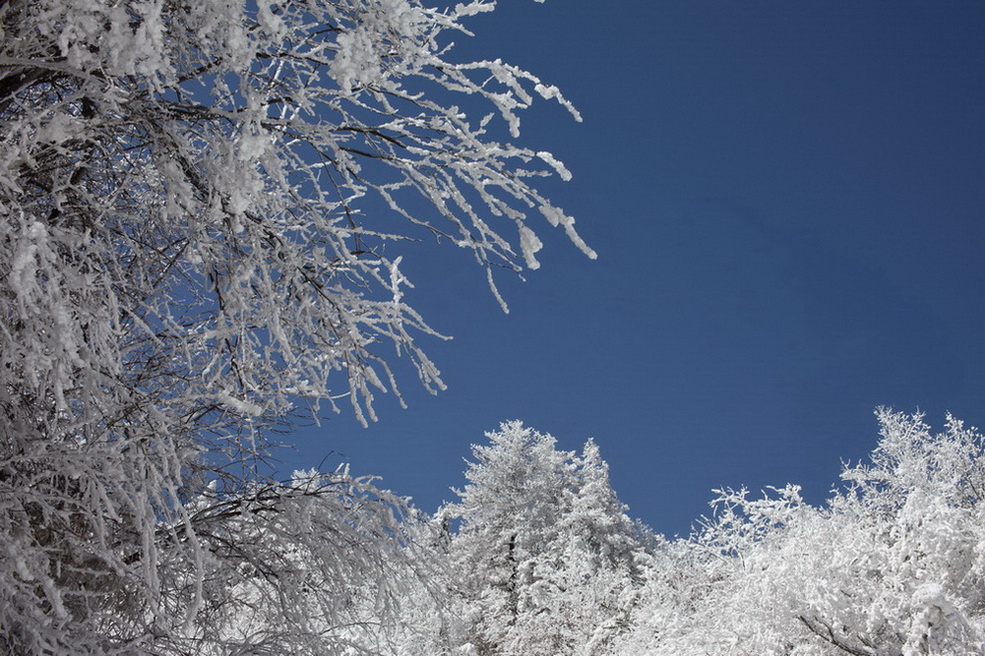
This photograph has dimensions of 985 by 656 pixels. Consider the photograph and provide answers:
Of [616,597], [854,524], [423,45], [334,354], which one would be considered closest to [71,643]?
[334,354]

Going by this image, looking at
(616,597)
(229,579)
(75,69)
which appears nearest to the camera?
(75,69)

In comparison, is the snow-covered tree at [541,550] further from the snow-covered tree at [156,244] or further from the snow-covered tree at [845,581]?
the snow-covered tree at [156,244]

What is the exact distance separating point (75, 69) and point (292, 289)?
139cm

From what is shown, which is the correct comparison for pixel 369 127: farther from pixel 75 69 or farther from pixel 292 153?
pixel 75 69

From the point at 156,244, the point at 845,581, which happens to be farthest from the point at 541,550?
the point at 156,244

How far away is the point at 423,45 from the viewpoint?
3.33 m

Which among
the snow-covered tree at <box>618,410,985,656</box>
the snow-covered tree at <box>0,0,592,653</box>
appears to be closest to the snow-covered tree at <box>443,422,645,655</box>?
the snow-covered tree at <box>618,410,985,656</box>

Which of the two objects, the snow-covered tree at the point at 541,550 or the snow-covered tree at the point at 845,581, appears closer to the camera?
the snow-covered tree at the point at 845,581

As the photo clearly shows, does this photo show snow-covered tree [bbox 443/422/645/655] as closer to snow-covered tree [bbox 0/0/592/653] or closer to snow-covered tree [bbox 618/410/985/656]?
snow-covered tree [bbox 618/410/985/656]

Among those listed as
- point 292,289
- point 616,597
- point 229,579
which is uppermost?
point 616,597

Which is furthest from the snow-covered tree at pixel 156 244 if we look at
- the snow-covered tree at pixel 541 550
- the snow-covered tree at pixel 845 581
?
the snow-covered tree at pixel 541 550

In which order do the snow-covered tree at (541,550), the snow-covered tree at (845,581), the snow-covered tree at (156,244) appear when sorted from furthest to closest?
the snow-covered tree at (541,550) → the snow-covered tree at (845,581) → the snow-covered tree at (156,244)

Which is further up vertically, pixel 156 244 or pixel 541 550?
pixel 541 550

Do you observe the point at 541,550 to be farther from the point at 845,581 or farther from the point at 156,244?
the point at 156,244
